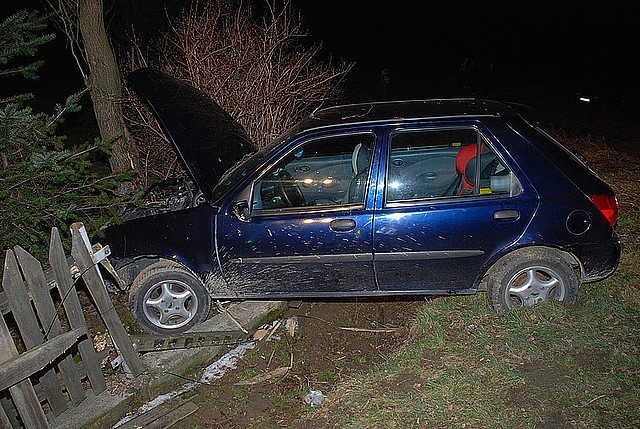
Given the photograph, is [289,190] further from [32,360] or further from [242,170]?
[32,360]

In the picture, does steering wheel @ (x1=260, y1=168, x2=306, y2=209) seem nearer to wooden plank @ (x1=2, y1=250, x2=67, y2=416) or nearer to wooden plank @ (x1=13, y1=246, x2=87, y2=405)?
wooden plank @ (x1=13, y1=246, x2=87, y2=405)

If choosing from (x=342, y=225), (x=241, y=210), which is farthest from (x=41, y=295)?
(x=342, y=225)

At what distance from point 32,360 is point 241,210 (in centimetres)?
187

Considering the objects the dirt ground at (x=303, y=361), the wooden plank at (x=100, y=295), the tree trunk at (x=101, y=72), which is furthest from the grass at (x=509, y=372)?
the tree trunk at (x=101, y=72)

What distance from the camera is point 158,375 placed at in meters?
4.47

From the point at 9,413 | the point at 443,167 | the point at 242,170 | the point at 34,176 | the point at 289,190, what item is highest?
the point at 34,176

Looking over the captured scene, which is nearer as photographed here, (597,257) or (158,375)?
(158,375)

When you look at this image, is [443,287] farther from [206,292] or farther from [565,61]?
[565,61]

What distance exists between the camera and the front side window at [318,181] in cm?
470

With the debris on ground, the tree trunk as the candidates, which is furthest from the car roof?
the tree trunk

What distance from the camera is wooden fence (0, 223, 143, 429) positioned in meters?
3.43

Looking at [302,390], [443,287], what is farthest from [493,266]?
[302,390]

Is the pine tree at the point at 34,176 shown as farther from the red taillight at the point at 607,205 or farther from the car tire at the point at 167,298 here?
the red taillight at the point at 607,205

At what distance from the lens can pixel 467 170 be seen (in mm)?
4820
